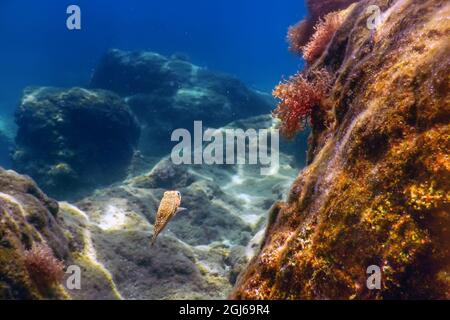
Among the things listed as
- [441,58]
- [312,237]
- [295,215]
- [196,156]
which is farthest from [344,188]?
[196,156]

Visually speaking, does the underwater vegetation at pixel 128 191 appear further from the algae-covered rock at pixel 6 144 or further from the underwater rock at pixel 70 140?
the algae-covered rock at pixel 6 144

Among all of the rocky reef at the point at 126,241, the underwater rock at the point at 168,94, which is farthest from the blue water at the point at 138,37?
the rocky reef at the point at 126,241

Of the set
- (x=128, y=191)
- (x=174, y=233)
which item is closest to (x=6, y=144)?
(x=128, y=191)

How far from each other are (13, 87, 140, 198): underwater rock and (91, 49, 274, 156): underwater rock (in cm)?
246

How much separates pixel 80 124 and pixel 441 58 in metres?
14.1

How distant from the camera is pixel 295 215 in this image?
3303 millimetres

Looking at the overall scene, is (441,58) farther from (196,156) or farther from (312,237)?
(196,156)

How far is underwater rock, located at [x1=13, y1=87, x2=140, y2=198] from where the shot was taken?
13.9 m

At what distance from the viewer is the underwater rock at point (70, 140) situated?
45.6ft

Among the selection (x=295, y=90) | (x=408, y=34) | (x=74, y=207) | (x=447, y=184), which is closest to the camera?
(x=447, y=184)

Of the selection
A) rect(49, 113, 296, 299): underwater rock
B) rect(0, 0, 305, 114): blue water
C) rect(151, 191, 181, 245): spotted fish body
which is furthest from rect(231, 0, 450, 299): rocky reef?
rect(0, 0, 305, 114): blue water

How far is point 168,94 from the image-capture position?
1934 cm

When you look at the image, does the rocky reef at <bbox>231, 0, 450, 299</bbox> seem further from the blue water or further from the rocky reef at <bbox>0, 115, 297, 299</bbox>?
the blue water

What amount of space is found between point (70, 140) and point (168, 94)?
6540mm
